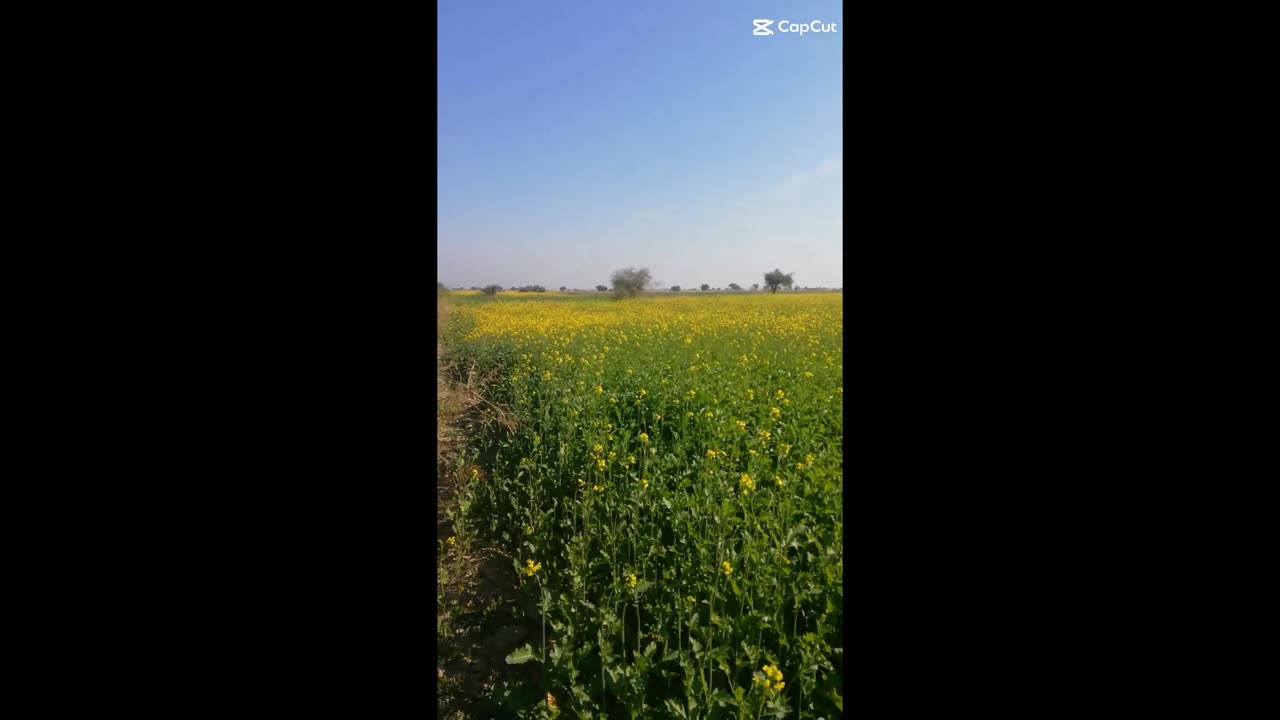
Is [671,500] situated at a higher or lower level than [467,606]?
higher

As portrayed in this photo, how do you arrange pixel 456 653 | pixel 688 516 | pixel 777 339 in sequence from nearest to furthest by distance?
pixel 456 653
pixel 688 516
pixel 777 339

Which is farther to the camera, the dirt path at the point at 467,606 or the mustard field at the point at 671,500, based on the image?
the dirt path at the point at 467,606

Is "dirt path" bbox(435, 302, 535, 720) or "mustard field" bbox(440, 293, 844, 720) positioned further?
"dirt path" bbox(435, 302, 535, 720)
